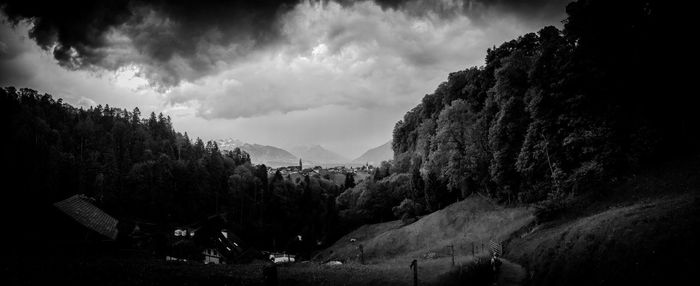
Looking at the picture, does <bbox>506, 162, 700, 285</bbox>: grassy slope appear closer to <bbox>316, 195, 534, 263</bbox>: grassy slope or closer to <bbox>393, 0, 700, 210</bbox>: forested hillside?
<bbox>393, 0, 700, 210</bbox>: forested hillside

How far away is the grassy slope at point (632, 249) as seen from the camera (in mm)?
12867

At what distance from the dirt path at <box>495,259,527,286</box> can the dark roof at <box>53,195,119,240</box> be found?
33.6 m

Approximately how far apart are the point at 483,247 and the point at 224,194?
393ft

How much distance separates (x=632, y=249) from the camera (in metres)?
15.1

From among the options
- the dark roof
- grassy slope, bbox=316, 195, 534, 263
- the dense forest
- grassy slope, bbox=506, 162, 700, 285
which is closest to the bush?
grassy slope, bbox=316, 195, 534, 263

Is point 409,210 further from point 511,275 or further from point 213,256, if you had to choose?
point 511,275

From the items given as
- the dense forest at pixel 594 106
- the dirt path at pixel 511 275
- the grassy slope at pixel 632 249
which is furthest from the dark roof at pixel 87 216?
the dense forest at pixel 594 106

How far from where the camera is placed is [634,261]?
46.9ft

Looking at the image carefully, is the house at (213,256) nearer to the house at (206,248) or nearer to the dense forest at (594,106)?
the house at (206,248)

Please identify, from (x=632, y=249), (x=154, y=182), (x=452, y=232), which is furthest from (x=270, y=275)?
(x=154, y=182)

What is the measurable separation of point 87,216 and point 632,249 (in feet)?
135

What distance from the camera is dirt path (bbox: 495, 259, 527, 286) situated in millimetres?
21578

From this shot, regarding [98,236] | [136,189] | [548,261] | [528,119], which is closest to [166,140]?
[136,189]

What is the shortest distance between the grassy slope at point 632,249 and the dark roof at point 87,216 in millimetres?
36082
